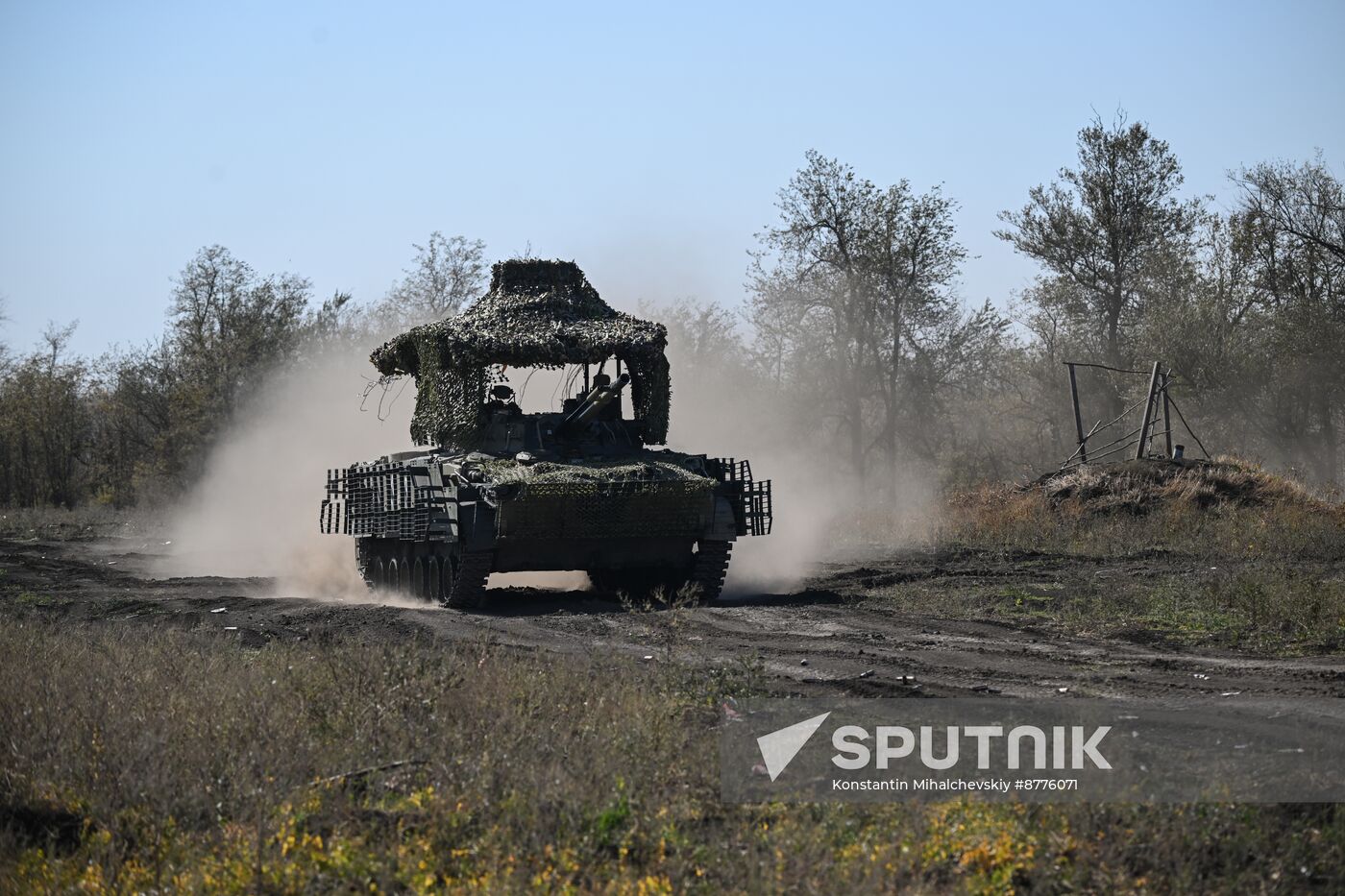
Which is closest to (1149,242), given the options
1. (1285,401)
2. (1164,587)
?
(1285,401)

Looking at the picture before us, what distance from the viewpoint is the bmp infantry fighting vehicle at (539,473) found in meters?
15.6

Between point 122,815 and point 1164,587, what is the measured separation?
11.5 metres

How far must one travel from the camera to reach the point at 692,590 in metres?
16.1

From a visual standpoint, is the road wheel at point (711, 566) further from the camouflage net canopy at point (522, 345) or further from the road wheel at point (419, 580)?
the road wheel at point (419, 580)

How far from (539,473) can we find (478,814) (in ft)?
30.0

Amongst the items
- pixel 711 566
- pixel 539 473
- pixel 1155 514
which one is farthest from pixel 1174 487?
pixel 539 473

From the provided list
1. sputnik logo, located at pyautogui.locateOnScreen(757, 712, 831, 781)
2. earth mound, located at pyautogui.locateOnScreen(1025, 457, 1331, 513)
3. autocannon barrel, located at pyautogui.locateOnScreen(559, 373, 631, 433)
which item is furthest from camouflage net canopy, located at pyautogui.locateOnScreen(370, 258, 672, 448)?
sputnik logo, located at pyautogui.locateOnScreen(757, 712, 831, 781)

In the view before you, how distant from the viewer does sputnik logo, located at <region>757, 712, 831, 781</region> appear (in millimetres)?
7436

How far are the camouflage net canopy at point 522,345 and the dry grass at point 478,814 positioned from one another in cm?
904

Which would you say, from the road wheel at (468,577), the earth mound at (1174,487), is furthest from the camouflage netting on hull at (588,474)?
the earth mound at (1174,487)

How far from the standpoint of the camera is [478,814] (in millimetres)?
6648

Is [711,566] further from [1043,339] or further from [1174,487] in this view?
[1043,339]

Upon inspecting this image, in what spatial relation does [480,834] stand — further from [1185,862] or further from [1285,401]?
[1285,401]

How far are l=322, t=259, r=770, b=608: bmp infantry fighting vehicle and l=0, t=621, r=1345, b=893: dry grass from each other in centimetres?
669
